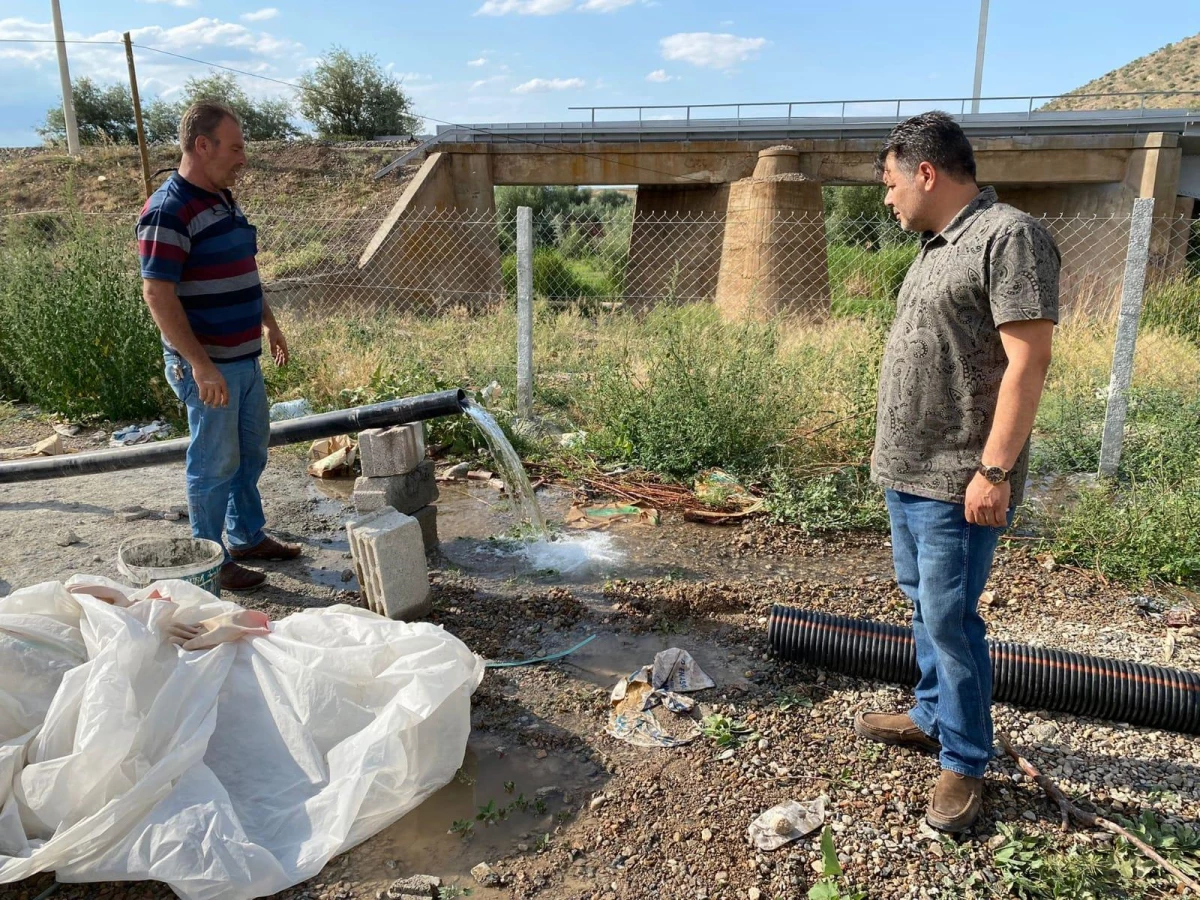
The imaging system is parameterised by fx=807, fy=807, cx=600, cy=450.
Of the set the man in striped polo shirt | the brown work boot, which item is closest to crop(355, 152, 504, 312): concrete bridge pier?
the man in striped polo shirt

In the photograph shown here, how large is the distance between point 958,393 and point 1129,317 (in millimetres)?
3543

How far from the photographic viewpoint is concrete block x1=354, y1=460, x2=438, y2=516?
4.23 m

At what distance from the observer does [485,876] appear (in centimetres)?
227

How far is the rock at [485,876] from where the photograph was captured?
2.25 metres

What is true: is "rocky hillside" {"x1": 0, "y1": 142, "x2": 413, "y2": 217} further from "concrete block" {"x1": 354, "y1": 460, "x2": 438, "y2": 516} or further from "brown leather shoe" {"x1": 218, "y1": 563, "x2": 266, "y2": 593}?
"brown leather shoe" {"x1": 218, "y1": 563, "x2": 266, "y2": 593}

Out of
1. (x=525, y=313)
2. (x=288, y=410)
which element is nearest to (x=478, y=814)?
(x=288, y=410)

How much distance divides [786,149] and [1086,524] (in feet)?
39.1

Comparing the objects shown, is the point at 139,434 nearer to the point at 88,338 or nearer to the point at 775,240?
the point at 88,338

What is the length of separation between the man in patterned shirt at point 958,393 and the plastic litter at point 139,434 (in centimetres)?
619

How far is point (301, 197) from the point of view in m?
16.6

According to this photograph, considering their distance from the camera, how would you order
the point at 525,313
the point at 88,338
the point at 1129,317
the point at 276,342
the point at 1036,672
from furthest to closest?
the point at 88,338, the point at 525,313, the point at 1129,317, the point at 276,342, the point at 1036,672

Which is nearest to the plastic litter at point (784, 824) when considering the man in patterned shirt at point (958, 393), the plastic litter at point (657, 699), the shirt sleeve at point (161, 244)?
the man in patterned shirt at point (958, 393)

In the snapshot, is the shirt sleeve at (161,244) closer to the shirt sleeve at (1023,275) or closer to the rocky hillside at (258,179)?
the shirt sleeve at (1023,275)

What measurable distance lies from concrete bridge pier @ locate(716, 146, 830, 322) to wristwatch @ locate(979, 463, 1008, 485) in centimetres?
1074
